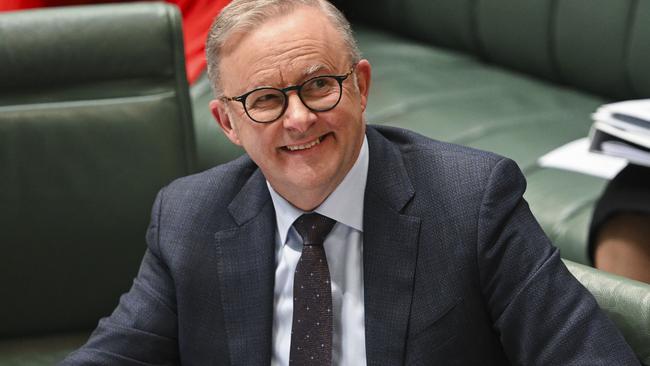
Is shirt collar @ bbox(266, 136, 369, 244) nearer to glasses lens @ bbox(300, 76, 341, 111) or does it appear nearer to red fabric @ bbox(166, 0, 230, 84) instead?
glasses lens @ bbox(300, 76, 341, 111)

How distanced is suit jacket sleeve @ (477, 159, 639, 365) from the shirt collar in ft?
0.64

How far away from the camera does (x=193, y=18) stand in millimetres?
3121

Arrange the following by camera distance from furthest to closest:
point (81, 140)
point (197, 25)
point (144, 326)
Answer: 1. point (197, 25)
2. point (81, 140)
3. point (144, 326)

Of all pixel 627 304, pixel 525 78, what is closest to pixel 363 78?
pixel 627 304

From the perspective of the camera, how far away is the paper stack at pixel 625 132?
172 cm

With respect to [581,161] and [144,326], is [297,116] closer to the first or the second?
[144,326]

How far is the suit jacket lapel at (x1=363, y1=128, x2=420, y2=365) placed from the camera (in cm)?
143

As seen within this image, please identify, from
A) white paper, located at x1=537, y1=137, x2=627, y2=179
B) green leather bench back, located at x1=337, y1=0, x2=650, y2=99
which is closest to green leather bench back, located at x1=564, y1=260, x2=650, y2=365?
white paper, located at x1=537, y1=137, x2=627, y2=179

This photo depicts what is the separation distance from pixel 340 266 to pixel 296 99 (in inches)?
10.9

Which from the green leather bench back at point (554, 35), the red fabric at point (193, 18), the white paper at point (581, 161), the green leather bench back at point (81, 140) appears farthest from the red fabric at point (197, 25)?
the white paper at point (581, 161)

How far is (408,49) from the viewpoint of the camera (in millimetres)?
3232

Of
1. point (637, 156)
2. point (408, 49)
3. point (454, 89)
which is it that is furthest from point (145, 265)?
point (408, 49)

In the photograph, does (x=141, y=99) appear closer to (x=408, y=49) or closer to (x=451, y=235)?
(x=451, y=235)

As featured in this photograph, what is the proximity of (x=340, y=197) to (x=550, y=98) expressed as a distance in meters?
1.40
